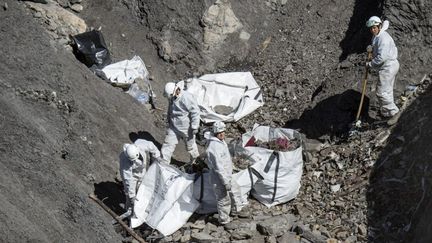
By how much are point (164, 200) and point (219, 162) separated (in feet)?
3.76

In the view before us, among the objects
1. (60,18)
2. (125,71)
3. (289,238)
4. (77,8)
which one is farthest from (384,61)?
(77,8)

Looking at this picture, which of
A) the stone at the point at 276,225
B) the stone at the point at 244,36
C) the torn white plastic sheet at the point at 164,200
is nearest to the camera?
the stone at the point at 276,225

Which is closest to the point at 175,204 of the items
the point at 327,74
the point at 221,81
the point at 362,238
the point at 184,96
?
the point at 184,96

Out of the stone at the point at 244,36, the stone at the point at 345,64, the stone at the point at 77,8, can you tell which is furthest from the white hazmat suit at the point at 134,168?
the stone at the point at 77,8

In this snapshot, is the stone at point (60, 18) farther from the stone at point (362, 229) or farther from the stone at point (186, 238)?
the stone at point (362, 229)

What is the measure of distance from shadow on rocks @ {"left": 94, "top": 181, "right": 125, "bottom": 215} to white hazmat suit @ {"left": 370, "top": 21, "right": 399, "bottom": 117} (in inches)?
166

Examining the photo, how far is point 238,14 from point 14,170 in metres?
6.77

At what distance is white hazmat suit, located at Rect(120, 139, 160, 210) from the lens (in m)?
8.58

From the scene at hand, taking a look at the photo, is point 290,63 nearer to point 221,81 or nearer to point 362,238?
point 221,81

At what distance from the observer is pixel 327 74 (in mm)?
11789

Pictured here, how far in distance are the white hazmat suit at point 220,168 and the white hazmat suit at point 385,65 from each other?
2791mm

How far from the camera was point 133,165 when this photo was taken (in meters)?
8.58

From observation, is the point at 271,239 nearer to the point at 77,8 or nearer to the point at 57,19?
the point at 57,19

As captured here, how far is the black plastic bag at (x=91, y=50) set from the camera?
1197 cm
